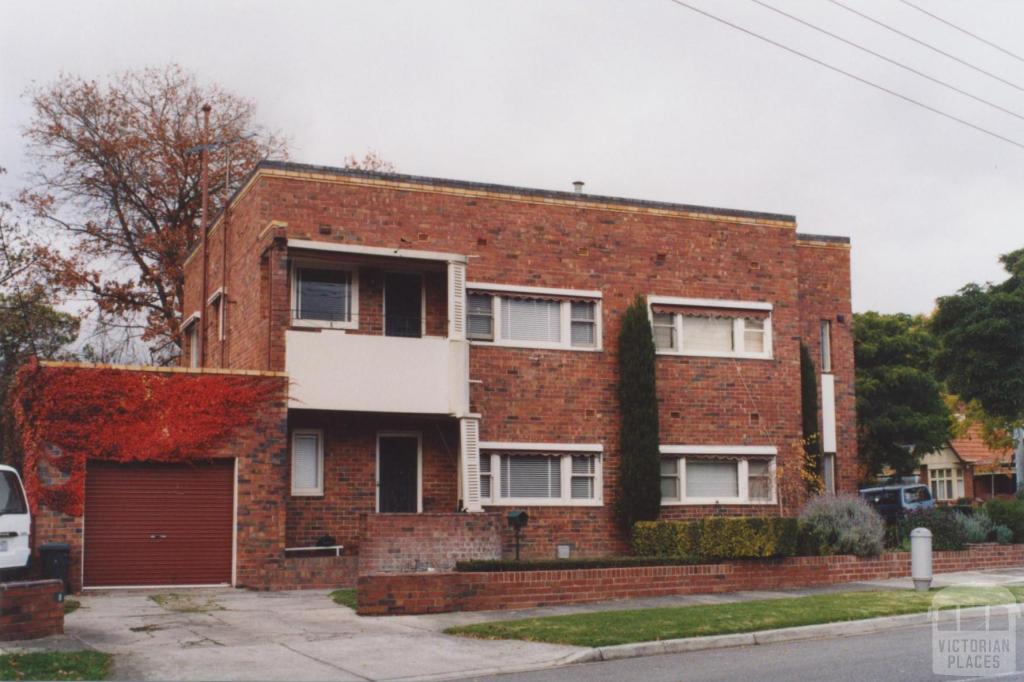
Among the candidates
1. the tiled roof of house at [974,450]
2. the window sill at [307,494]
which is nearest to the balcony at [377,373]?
the window sill at [307,494]

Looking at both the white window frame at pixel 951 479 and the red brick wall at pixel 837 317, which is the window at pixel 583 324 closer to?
the red brick wall at pixel 837 317

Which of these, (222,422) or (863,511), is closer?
(222,422)

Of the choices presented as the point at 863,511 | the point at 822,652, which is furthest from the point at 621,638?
the point at 863,511

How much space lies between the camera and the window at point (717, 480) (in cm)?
2602

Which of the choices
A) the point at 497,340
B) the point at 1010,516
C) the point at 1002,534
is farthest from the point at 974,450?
the point at 497,340

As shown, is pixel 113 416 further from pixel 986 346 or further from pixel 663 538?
pixel 986 346

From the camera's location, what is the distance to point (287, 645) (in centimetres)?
1462

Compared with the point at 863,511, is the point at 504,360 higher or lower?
higher

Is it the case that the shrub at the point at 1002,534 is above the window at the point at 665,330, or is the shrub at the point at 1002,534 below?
below

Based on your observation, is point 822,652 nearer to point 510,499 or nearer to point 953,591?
point 953,591

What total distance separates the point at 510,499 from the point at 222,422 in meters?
6.41

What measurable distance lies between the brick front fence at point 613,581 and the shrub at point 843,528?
0.37m

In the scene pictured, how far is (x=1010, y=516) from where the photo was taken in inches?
1067

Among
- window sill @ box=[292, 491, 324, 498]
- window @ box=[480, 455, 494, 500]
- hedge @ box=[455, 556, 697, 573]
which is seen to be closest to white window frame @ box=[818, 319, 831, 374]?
window @ box=[480, 455, 494, 500]
